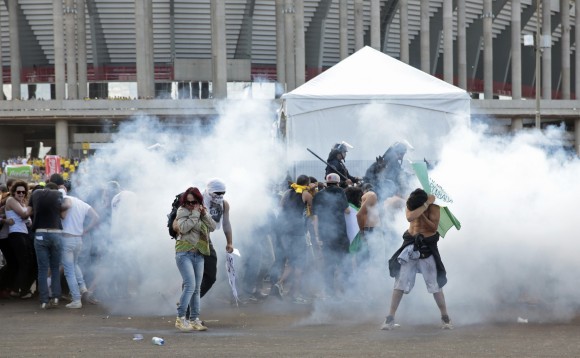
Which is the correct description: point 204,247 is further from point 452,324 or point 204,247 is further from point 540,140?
point 540,140

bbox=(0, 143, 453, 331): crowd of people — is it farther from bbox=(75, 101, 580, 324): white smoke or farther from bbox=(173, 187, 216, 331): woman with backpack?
bbox=(173, 187, 216, 331): woman with backpack

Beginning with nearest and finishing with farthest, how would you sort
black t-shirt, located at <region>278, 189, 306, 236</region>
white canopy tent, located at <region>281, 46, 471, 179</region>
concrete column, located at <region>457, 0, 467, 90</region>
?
black t-shirt, located at <region>278, 189, 306, 236</region>
white canopy tent, located at <region>281, 46, 471, 179</region>
concrete column, located at <region>457, 0, 467, 90</region>

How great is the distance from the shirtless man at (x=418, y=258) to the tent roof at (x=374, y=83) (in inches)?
334

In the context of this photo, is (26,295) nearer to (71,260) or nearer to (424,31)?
(71,260)

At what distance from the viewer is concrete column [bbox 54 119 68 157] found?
48.0 m

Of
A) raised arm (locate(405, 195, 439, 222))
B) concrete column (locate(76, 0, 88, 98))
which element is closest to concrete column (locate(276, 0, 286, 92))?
concrete column (locate(76, 0, 88, 98))

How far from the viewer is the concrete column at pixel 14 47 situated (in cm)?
5512

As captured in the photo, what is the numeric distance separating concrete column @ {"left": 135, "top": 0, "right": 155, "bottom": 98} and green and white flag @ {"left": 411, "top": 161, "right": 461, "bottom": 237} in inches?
1596

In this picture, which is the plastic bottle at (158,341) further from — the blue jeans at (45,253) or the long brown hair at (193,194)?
the blue jeans at (45,253)

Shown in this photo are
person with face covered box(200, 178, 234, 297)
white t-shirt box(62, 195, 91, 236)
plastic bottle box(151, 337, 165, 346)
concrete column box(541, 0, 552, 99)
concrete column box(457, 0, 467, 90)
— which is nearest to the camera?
plastic bottle box(151, 337, 165, 346)

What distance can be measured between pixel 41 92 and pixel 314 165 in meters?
44.9

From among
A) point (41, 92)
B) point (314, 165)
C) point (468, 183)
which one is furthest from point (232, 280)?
point (41, 92)

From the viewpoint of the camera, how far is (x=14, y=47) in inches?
2174

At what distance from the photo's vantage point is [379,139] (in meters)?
18.4
